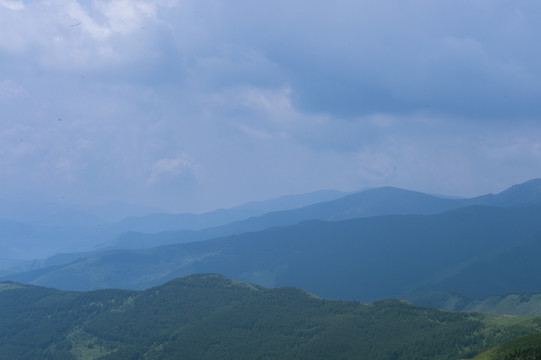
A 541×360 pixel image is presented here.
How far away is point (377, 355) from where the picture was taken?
186625 millimetres

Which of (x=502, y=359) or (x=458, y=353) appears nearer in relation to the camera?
(x=502, y=359)

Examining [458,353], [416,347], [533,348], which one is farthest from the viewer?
[416,347]

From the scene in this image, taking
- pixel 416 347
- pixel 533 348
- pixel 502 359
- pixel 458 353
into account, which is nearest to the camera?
pixel 533 348

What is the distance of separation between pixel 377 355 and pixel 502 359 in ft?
249

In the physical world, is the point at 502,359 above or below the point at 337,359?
above

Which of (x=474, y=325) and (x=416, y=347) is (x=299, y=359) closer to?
(x=416, y=347)

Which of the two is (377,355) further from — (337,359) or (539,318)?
(539,318)

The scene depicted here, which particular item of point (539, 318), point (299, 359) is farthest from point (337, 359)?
point (539, 318)

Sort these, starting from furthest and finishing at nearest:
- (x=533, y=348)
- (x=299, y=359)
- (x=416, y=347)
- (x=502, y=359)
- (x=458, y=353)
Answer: (x=299, y=359)
(x=416, y=347)
(x=458, y=353)
(x=502, y=359)
(x=533, y=348)

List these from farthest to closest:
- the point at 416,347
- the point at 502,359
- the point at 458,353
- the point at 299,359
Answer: the point at 299,359, the point at 416,347, the point at 458,353, the point at 502,359

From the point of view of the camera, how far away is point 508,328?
175 metres

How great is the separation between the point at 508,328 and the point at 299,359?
84525mm

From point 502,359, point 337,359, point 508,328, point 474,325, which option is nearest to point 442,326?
point 474,325

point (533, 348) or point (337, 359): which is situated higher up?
point (533, 348)
